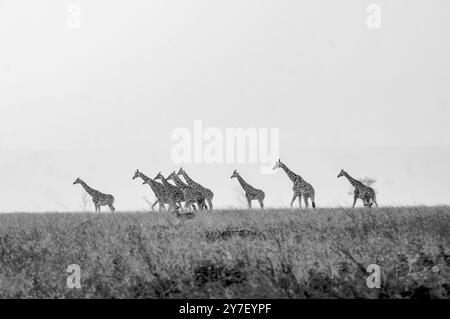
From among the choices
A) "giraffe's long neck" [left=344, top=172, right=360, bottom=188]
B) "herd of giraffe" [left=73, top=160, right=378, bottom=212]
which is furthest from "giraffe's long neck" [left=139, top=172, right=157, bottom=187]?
"giraffe's long neck" [left=344, top=172, right=360, bottom=188]

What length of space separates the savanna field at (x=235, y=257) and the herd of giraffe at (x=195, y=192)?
Answer: 6227 mm

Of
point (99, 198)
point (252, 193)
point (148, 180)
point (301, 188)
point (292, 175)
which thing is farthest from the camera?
point (99, 198)

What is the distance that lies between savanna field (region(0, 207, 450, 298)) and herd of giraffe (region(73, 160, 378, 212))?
6227mm

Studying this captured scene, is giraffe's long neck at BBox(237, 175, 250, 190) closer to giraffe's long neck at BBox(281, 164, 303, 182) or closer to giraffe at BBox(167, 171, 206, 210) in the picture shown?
giraffe's long neck at BBox(281, 164, 303, 182)

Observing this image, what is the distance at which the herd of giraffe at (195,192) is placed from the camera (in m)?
24.9

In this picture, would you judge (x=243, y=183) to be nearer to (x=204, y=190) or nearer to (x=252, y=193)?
(x=252, y=193)

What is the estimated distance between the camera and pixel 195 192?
2552 cm

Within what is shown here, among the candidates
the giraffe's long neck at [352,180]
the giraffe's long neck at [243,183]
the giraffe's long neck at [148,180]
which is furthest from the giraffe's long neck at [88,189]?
the giraffe's long neck at [352,180]

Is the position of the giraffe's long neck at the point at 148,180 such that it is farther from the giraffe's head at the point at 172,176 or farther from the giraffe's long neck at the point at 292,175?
the giraffe's long neck at the point at 292,175

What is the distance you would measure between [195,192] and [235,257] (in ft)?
44.8

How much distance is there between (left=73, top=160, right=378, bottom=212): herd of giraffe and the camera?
24875 millimetres

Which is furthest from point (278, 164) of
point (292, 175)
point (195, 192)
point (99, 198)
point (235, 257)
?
point (235, 257)
